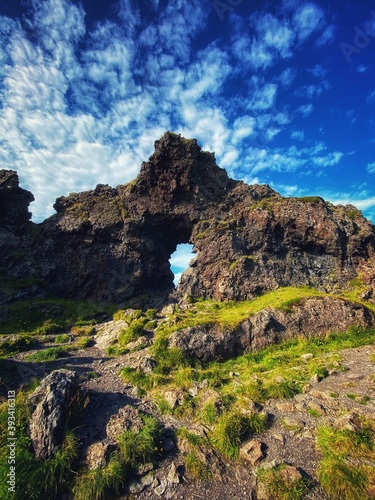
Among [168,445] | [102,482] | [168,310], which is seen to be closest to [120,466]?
[102,482]

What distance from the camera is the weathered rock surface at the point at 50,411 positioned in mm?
12312

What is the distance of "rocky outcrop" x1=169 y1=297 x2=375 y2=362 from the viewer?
81.4ft

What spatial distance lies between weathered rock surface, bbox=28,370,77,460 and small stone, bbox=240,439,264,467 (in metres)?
8.85

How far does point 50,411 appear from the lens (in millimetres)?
13484

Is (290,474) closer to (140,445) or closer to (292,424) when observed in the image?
(292,424)

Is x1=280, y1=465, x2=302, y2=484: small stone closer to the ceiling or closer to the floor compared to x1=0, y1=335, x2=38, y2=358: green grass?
closer to the floor

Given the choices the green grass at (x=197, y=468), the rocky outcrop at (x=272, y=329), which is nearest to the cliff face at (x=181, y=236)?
the rocky outcrop at (x=272, y=329)

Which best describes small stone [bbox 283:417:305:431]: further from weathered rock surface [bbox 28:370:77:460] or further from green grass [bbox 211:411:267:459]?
weathered rock surface [bbox 28:370:77:460]

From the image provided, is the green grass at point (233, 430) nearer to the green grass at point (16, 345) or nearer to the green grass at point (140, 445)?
the green grass at point (140, 445)

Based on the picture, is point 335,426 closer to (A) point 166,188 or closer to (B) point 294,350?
(B) point 294,350

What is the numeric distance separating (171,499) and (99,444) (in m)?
4.24

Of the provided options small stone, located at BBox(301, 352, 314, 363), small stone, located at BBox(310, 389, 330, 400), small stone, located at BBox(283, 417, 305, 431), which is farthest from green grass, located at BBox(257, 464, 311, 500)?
small stone, located at BBox(301, 352, 314, 363)

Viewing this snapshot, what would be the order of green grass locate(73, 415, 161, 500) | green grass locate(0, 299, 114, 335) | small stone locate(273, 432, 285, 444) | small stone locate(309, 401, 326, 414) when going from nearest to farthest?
green grass locate(73, 415, 161, 500) → small stone locate(273, 432, 285, 444) → small stone locate(309, 401, 326, 414) → green grass locate(0, 299, 114, 335)

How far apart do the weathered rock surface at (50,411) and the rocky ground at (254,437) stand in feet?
4.27
